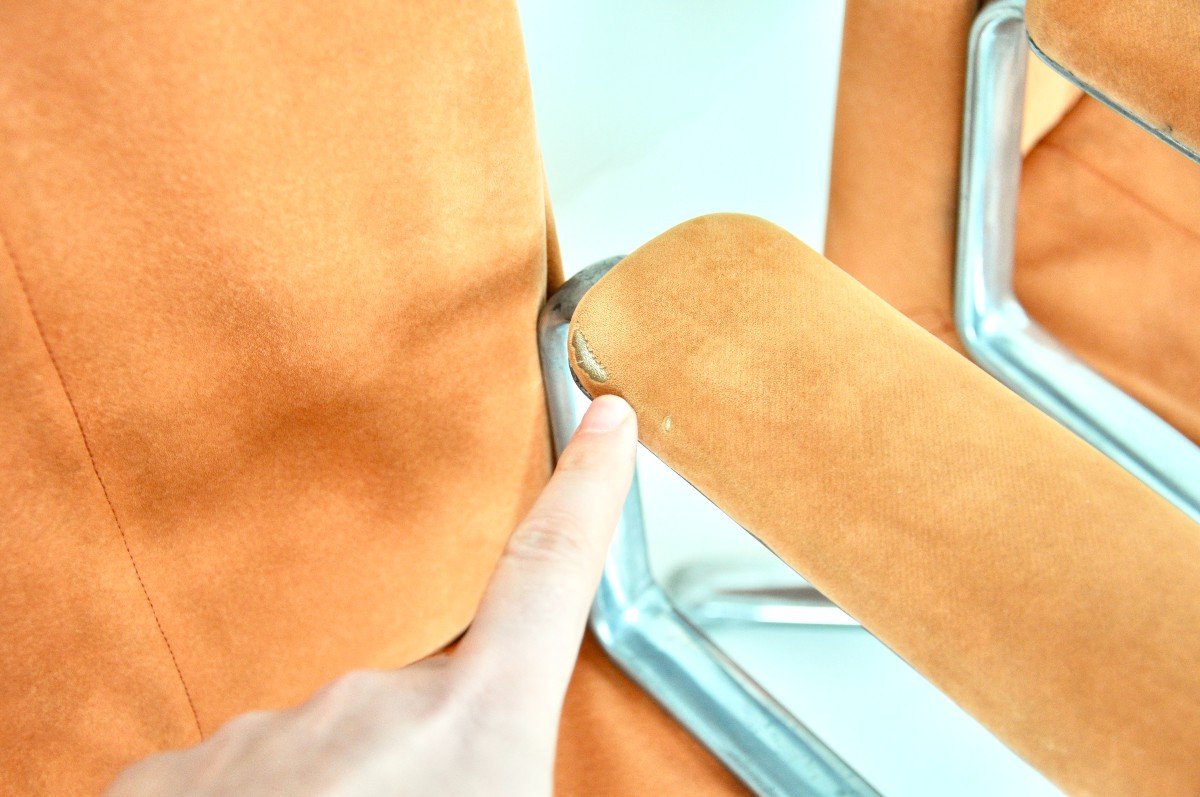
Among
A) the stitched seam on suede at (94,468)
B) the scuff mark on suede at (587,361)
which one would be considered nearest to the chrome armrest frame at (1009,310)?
the scuff mark on suede at (587,361)

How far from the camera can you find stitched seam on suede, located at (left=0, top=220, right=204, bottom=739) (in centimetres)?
33

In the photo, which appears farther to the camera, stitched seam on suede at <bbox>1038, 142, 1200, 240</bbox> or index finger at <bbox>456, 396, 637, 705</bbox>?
stitched seam on suede at <bbox>1038, 142, 1200, 240</bbox>

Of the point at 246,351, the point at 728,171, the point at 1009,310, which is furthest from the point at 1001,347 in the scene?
the point at 246,351

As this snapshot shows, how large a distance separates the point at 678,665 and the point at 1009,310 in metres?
0.35

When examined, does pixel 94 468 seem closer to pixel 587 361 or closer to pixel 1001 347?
pixel 587 361

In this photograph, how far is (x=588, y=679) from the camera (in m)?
0.56

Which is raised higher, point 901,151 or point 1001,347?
point 901,151

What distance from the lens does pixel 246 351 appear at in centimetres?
39

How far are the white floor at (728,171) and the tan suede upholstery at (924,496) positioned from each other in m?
0.26

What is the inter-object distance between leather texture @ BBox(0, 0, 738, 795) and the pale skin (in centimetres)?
10

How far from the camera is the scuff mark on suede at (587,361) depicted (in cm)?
43

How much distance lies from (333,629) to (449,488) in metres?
0.08

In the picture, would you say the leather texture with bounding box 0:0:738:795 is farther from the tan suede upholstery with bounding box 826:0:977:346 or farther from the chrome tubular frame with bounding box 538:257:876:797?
the tan suede upholstery with bounding box 826:0:977:346

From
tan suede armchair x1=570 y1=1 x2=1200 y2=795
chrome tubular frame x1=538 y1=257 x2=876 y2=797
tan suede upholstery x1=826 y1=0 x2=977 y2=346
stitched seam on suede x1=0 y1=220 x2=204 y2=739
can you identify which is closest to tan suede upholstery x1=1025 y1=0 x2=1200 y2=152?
tan suede armchair x1=570 y1=1 x2=1200 y2=795
